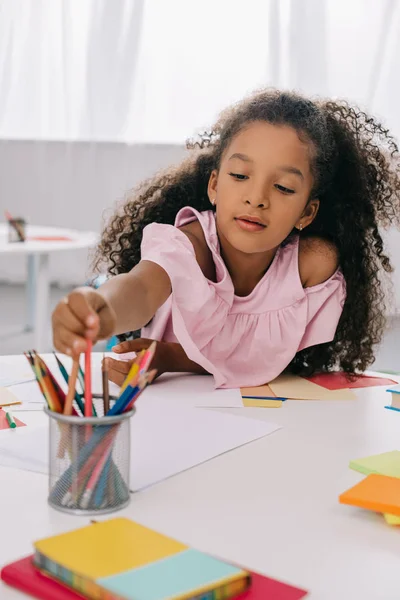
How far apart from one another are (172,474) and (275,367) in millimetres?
532

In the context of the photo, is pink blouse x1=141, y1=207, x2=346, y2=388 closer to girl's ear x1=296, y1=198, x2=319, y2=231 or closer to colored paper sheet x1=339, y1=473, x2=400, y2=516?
girl's ear x1=296, y1=198, x2=319, y2=231

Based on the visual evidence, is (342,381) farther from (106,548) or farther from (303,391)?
(106,548)

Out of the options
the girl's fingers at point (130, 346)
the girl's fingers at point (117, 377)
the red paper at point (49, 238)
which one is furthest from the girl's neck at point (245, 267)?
the red paper at point (49, 238)

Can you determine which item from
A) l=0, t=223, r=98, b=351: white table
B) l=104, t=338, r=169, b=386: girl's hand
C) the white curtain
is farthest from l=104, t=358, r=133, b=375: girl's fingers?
the white curtain

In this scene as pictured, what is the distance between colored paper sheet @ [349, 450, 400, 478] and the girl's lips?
0.54m

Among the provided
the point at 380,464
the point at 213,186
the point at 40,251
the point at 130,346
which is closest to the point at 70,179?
the point at 40,251

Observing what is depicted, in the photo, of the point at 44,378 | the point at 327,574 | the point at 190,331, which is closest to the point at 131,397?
the point at 44,378

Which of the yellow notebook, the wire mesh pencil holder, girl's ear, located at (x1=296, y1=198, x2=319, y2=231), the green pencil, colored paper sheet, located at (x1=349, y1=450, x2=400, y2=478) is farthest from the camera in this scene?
girl's ear, located at (x1=296, y1=198, x2=319, y2=231)

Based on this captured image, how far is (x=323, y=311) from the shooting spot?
4.55 feet

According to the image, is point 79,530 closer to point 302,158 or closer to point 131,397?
point 131,397

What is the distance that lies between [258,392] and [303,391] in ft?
0.21

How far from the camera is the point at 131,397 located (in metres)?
0.69

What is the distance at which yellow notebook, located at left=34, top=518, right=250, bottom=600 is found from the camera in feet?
1.72

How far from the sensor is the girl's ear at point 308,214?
148 cm
